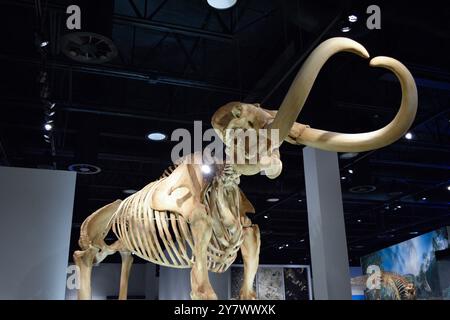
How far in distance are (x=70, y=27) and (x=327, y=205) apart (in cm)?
351

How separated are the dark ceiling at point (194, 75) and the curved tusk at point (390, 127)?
90.7 inches

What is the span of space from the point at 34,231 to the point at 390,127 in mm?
4193

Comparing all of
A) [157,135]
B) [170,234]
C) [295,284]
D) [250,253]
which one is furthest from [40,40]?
[295,284]

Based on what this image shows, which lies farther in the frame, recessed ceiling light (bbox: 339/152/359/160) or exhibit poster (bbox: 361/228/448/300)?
exhibit poster (bbox: 361/228/448/300)

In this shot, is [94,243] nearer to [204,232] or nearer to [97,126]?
[204,232]

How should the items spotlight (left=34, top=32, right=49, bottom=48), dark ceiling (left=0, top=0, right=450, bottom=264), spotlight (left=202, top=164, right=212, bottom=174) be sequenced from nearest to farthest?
spotlight (left=202, top=164, right=212, bottom=174)
spotlight (left=34, top=32, right=49, bottom=48)
dark ceiling (left=0, top=0, right=450, bottom=264)

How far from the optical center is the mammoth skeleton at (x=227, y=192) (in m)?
2.51

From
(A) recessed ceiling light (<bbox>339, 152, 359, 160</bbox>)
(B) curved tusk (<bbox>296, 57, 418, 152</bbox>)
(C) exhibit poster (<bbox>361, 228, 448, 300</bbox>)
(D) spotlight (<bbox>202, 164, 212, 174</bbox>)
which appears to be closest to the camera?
(B) curved tusk (<bbox>296, 57, 418, 152</bbox>)

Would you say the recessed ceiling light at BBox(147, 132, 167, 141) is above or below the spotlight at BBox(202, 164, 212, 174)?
above

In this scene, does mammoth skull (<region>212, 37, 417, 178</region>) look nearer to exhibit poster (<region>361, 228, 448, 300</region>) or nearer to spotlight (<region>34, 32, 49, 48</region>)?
spotlight (<region>34, 32, 49, 48</region>)

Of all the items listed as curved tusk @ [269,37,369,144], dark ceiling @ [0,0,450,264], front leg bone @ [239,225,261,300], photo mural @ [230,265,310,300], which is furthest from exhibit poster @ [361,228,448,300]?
curved tusk @ [269,37,369,144]

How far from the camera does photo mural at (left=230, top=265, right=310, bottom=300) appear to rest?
15602mm
